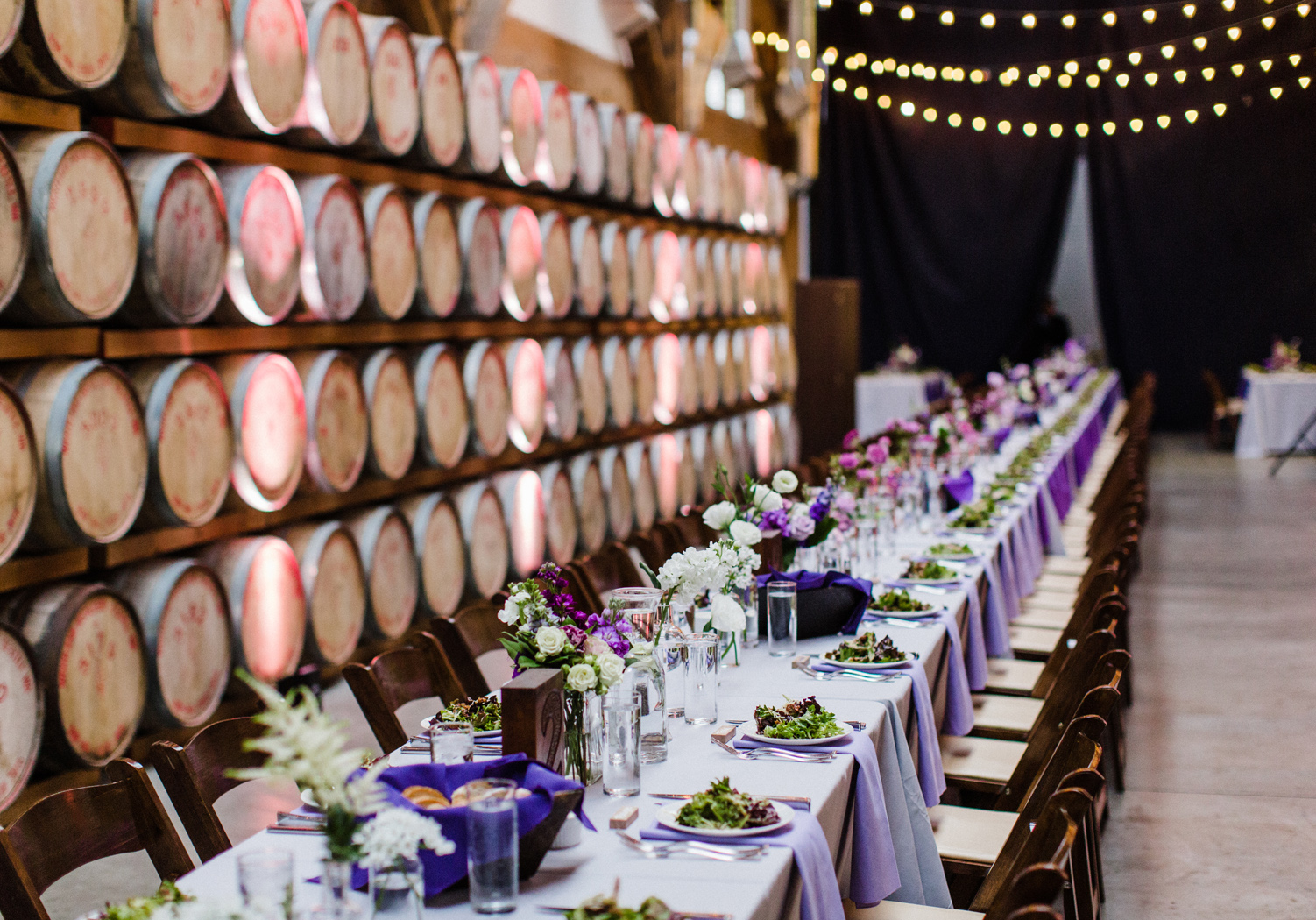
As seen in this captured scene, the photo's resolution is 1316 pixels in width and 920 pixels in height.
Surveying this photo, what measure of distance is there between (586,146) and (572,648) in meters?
5.33

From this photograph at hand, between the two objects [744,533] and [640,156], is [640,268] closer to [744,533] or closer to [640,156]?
[640,156]

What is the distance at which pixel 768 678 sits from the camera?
9.44 ft

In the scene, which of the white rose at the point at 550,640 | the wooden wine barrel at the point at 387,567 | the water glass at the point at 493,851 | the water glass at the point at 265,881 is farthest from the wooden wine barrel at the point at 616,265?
the water glass at the point at 265,881

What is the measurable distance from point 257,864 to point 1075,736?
1.43 meters

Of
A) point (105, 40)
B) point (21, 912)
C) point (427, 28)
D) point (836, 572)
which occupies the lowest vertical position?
point (21, 912)

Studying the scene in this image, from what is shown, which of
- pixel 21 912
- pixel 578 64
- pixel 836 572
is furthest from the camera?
pixel 578 64

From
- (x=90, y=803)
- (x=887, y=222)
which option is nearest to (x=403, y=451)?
(x=90, y=803)

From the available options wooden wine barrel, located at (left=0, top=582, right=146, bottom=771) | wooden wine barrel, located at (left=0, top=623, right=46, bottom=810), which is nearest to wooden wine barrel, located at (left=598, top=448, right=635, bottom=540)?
wooden wine barrel, located at (left=0, top=582, right=146, bottom=771)

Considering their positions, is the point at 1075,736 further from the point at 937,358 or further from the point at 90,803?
the point at 937,358

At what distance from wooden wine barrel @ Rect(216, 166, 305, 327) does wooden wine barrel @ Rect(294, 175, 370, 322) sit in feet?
0.30

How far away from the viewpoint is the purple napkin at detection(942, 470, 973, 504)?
212 inches

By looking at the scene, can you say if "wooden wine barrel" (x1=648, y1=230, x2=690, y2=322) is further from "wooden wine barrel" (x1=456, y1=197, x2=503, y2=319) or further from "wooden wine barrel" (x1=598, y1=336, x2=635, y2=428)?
"wooden wine barrel" (x1=456, y1=197, x2=503, y2=319)

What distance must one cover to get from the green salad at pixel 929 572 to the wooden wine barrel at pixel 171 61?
104 inches

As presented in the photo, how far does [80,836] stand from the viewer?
6.67 feet
